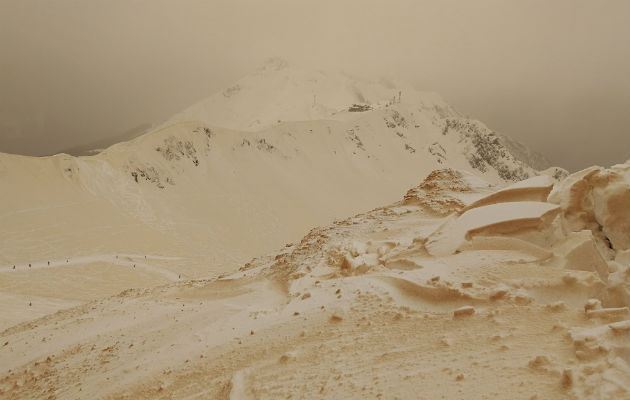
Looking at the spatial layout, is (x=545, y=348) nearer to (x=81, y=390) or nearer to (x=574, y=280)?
(x=574, y=280)

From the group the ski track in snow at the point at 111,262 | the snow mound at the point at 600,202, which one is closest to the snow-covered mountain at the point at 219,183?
the ski track in snow at the point at 111,262

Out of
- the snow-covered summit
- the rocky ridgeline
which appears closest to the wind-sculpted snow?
the rocky ridgeline

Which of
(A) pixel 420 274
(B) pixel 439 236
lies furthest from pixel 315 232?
Answer: (A) pixel 420 274

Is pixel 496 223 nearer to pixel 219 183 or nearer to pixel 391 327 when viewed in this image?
pixel 391 327

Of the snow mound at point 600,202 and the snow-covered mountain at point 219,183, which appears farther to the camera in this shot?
the snow-covered mountain at point 219,183

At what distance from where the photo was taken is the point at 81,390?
15.3 feet

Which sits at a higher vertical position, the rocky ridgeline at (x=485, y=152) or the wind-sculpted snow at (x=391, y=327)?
the wind-sculpted snow at (x=391, y=327)

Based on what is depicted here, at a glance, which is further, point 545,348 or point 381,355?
point 381,355

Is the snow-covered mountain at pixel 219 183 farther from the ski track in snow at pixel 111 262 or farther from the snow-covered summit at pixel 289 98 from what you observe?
the snow-covered summit at pixel 289 98

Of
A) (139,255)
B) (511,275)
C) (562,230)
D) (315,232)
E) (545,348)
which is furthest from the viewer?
(139,255)

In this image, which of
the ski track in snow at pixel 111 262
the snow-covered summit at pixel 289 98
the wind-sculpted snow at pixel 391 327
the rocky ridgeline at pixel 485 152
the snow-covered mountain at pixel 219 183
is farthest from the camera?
the snow-covered summit at pixel 289 98

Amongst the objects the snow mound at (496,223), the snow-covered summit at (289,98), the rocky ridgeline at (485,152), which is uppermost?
the snow-covered summit at (289,98)

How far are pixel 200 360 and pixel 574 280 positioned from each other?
4.26 metres

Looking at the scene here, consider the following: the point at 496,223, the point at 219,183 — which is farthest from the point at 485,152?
the point at 496,223
